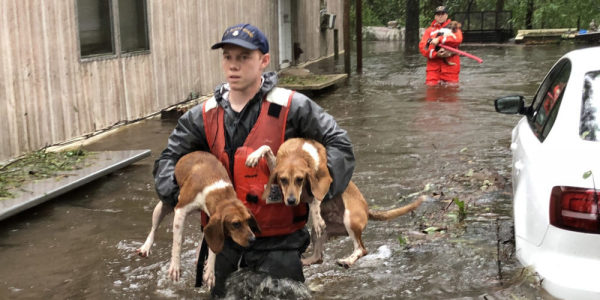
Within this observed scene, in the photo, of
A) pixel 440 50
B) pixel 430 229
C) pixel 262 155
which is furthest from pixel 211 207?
pixel 440 50

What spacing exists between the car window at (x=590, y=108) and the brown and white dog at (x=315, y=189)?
1280mm

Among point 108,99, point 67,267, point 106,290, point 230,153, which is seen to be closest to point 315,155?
point 230,153

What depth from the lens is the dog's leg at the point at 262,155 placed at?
10.9 feet

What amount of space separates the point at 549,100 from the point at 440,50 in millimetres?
10922

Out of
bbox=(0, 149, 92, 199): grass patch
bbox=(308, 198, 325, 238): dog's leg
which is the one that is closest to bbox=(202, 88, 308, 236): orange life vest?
bbox=(308, 198, 325, 238): dog's leg

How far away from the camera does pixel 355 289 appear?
16.2 feet

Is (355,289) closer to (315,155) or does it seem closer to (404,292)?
(404,292)

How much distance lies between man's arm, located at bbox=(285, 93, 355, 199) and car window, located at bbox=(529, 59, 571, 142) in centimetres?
132

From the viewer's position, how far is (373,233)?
6.18 m

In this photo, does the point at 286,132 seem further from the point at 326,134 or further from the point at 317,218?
the point at 317,218

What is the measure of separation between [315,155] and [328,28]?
2410 cm

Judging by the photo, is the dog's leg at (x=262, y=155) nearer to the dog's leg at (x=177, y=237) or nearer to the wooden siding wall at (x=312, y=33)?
the dog's leg at (x=177, y=237)

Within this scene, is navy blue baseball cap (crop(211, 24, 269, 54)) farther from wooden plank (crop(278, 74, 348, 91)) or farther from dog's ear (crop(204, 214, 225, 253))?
wooden plank (crop(278, 74, 348, 91))

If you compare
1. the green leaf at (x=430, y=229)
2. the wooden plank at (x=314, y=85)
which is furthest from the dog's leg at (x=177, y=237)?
the wooden plank at (x=314, y=85)
